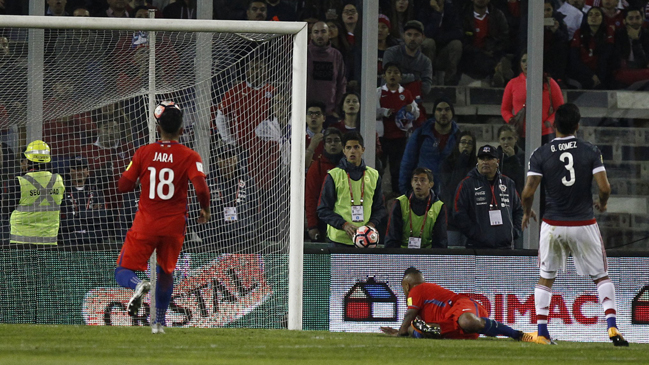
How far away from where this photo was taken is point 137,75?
10016 millimetres

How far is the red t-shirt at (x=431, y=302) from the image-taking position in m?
9.16

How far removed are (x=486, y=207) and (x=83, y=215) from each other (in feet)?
14.5

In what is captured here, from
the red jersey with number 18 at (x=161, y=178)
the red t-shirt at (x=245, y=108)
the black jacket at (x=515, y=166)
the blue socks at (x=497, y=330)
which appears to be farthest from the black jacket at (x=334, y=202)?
the red jersey with number 18 at (x=161, y=178)

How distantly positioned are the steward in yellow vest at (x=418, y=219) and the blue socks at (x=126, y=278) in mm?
3943

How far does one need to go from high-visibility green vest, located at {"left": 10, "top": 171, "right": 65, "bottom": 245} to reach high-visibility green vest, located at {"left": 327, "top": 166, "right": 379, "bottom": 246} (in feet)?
9.57

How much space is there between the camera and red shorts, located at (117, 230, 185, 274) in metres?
7.87

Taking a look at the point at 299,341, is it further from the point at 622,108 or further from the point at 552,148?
the point at 622,108

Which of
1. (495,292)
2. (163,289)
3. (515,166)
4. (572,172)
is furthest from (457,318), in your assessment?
(515,166)

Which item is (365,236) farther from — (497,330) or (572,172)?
(572,172)

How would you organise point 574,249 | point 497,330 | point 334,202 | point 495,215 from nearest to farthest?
point 574,249
point 497,330
point 334,202
point 495,215

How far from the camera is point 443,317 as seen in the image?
9148mm

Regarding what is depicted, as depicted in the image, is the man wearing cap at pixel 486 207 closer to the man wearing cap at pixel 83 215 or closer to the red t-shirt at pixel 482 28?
the red t-shirt at pixel 482 28

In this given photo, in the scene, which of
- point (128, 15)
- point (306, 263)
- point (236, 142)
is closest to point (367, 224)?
point (306, 263)

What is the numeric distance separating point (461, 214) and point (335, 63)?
98.0 inches
